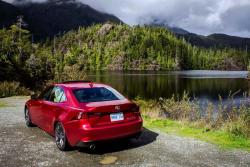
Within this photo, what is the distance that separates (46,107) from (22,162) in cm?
243

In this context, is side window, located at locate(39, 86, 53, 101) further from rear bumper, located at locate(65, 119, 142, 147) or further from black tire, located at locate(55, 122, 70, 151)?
rear bumper, located at locate(65, 119, 142, 147)

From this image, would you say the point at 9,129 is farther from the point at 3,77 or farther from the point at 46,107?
the point at 3,77

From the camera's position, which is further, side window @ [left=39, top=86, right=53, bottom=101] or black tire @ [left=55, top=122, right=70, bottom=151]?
side window @ [left=39, top=86, right=53, bottom=101]

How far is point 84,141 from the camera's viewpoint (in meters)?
8.08

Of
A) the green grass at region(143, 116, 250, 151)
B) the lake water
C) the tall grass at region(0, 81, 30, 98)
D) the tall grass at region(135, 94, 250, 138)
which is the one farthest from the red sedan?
the tall grass at region(0, 81, 30, 98)

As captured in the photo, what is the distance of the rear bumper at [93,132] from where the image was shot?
26.5ft

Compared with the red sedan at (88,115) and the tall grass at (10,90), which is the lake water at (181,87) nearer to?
the red sedan at (88,115)

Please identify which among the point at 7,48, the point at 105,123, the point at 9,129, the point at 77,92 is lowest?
the point at 9,129

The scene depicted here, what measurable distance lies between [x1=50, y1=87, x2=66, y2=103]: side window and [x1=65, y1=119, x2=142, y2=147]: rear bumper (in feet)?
3.37

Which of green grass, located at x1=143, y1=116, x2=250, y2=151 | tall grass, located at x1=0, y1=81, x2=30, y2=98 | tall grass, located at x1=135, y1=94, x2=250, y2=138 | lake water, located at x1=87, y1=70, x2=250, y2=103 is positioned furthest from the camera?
lake water, located at x1=87, y1=70, x2=250, y2=103

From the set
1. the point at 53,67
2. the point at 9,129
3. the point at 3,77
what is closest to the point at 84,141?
the point at 9,129

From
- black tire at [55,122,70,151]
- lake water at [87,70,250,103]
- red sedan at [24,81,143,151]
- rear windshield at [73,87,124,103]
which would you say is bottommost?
lake water at [87,70,250,103]

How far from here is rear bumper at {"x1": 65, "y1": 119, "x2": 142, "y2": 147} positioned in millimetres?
8086

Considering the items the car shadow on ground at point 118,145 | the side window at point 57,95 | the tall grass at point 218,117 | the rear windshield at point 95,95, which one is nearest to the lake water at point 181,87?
the tall grass at point 218,117
